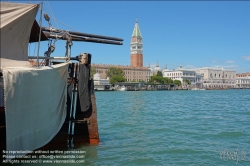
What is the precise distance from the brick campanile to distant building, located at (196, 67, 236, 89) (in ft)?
131

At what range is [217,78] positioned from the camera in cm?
17925

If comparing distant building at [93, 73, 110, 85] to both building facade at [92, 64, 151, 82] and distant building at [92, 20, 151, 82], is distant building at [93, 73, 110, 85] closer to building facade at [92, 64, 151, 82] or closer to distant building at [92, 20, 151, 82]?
distant building at [92, 20, 151, 82]

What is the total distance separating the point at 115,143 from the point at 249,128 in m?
8.04

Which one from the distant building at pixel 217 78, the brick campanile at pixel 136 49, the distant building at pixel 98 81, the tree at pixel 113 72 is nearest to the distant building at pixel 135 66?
the brick campanile at pixel 136 49

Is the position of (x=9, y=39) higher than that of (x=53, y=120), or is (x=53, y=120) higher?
(x=9, y=39)

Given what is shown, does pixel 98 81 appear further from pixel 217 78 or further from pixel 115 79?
pixel 217 78

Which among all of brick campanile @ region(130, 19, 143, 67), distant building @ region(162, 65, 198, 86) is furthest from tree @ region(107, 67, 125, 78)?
distant building @ region(162, 65, 198, 86)

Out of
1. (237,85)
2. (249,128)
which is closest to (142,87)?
(237,85)

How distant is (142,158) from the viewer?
9.48m

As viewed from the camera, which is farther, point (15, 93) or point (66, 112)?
point (66, 112)

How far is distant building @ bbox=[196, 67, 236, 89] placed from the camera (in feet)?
572

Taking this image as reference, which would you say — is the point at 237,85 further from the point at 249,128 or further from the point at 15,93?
the point at 15,93

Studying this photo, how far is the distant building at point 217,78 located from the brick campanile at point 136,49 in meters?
39.8

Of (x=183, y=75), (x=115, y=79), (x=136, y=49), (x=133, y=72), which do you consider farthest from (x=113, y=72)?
(x=183, y=75)
